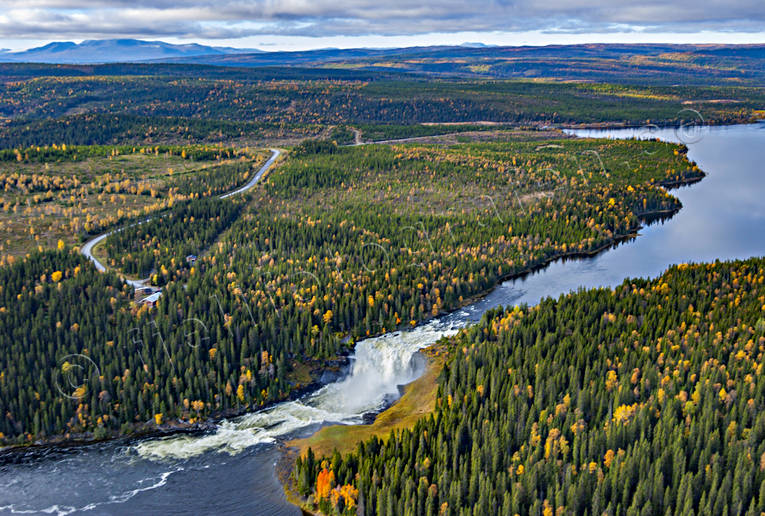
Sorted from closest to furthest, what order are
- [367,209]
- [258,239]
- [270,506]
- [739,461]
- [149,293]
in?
1. [739,461]
2. [270,506]
3. [149,293]
4. [258,239]
5. [367,209]

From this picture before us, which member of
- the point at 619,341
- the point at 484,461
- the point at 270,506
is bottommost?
the point at 270,506

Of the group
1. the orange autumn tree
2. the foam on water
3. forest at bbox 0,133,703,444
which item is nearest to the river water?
the foam on water

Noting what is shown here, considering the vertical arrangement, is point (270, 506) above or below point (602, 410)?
below

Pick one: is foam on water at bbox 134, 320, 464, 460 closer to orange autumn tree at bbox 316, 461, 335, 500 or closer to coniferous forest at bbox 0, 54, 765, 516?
coniferous forest at bbox 0, 54, 765, 516

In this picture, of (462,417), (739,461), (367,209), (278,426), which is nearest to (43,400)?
(278,426)

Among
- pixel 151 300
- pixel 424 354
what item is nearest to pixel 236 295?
pixel 151 300

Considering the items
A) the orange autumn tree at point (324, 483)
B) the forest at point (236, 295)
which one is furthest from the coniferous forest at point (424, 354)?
the forest at point (236, 295)

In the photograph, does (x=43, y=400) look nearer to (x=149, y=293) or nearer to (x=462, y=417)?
(x=149, y=293)
